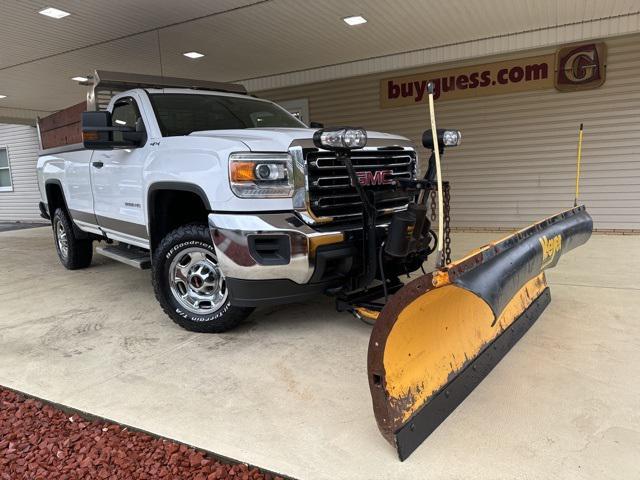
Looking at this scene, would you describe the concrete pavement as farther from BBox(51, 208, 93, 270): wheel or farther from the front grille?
BBox(51, 208, 93, 270): wheel

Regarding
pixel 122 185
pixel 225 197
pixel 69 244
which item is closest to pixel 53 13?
pixel 69 244

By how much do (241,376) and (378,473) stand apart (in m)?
1.28

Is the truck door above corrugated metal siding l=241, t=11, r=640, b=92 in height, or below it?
below

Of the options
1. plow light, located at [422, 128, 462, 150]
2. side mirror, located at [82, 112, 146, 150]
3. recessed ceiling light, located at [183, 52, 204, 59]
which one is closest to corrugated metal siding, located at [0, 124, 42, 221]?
recessed ceiling light, located at [183, 52, 204, 59]

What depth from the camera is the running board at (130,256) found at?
4520mm

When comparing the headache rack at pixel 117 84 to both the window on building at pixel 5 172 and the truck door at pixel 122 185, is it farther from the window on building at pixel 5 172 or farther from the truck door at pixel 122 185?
the window on building at pixel 5 172

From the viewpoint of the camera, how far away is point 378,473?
215 cm

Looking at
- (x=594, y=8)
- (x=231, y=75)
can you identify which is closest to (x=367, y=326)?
(x=594, y=8)

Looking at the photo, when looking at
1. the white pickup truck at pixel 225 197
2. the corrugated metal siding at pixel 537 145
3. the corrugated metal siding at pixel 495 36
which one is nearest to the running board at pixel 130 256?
the white pickup truck at pixel 225 197

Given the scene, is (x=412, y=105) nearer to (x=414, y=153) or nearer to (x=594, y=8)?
(x=594, y=8)

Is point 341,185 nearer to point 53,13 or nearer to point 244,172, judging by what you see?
point 244,172

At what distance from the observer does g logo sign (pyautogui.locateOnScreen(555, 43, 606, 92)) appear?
794cm

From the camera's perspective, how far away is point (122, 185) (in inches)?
182

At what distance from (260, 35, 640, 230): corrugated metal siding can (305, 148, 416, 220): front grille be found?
228 inches
